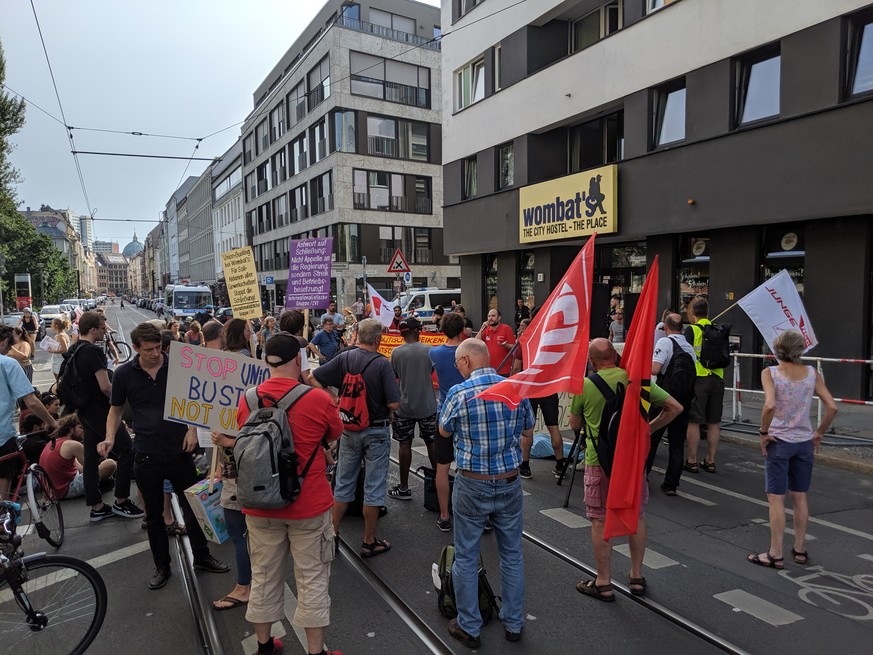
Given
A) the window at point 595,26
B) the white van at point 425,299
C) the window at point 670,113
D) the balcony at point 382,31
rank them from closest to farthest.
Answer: the window at point 670,113
the window at point 595,26
the white van at point 425,299
the balcony at point 382,31

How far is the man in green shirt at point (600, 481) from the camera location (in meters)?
4.20

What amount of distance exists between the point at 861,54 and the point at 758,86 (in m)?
1.90

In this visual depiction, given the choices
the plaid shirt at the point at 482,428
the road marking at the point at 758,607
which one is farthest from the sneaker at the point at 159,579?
the road marking at the point at 758,607

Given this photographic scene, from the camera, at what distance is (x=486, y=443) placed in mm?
3609

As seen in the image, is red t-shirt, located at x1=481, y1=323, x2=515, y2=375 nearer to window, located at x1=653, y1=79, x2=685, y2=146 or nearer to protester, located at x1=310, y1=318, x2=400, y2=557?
protester, located at x1=310, y1=318, x2=400, y2=557

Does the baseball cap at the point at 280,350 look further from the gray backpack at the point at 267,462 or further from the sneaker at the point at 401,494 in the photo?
the sneaker at the point at 401,494

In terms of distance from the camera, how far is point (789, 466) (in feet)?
15.6

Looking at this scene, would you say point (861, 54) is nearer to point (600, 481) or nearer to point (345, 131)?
point (600, 481)

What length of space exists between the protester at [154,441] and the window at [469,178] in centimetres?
1792

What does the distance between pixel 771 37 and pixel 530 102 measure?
7.69 metres

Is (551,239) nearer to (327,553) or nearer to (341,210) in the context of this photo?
(327,553)

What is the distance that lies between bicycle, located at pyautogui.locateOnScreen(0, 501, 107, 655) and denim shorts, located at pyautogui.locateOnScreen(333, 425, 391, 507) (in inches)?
79.5

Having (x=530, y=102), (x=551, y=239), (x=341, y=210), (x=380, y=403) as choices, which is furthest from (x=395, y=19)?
(x=380, y=403)

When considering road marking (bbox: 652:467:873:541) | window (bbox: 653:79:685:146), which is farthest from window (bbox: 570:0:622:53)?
road marking (bbox: 652:467:873:541)
